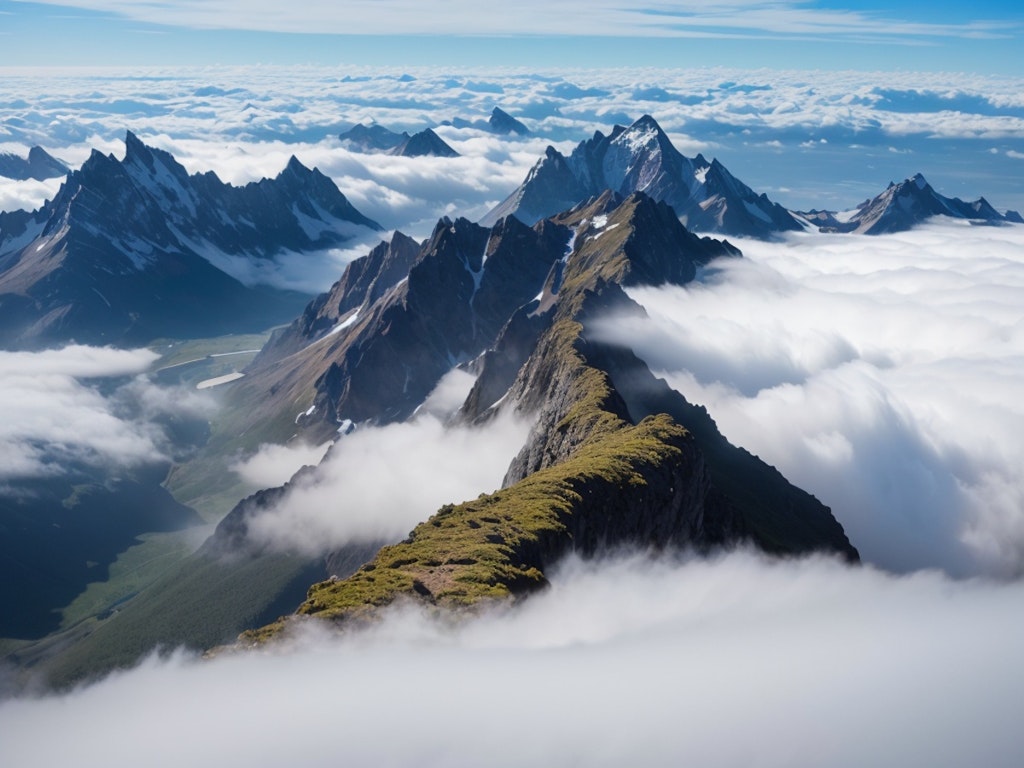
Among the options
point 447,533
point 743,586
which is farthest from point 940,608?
point 447,533

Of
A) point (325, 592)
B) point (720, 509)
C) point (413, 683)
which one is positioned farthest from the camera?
point (720, 509)

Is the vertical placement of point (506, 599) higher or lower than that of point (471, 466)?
higher

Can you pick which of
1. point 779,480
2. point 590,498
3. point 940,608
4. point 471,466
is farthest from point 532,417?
point 940,608

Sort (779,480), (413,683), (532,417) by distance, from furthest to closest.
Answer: (532,417)
(779,480)
(413,683)

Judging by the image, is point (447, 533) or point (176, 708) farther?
point (447, 533)

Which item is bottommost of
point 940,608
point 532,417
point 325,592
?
point 532,417

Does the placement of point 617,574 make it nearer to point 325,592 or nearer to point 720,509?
point 325,592

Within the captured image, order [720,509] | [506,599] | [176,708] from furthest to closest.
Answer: [720,509], [506,599], [176,708]

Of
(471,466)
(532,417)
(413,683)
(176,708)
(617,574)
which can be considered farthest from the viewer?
(471,466)

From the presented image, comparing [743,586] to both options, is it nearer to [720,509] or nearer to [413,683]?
[720,509]
